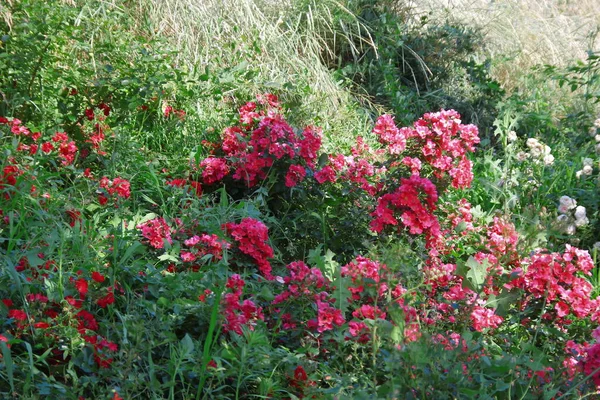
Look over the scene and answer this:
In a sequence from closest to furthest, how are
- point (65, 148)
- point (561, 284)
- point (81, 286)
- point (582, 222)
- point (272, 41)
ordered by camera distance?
point (81, 286), point (561, 284), point (65, 148), point (582, 222), point (272, 41)

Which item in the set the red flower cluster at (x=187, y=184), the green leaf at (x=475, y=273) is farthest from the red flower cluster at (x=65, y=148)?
the green leaf at (x=475, y=273)

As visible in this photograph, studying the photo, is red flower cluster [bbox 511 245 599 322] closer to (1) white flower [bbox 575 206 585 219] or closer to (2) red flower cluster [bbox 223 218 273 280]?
(2) red flower cluster [bbox 223 218 273 280]

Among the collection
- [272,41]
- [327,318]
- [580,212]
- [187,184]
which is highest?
[272,41]

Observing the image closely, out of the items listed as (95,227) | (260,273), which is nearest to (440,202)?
(260,273)

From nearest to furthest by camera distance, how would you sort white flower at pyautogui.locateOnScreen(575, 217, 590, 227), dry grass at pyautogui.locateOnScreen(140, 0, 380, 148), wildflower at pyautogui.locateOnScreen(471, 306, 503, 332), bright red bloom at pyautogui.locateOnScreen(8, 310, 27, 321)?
bright red bloom at pyautogui.locateOnScreen(8, 310, 27, 321) → wildflower at pyautogui.locateOnScreen(471, 306, 503, 332) → white flower at pyautogui.locateOnScreen(575, 217, 590, 227) → dry grass at pyautogui.locateOnScreen(140, 0, 380, 148)

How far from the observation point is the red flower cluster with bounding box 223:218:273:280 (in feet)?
9.62

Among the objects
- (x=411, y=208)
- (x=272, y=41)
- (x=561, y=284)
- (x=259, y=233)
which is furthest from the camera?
(x=272, y=41)

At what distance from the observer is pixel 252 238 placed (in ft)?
9.67

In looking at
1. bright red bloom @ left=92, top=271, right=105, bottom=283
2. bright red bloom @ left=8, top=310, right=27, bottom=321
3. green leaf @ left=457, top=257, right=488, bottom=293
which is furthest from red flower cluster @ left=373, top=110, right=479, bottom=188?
bright red bloom @ left=8, top=310, right=27, bottom=321

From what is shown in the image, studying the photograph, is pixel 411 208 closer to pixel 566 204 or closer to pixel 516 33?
pixel 566 204

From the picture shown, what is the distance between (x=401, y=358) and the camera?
6.67ft

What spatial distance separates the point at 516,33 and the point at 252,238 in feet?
15.8

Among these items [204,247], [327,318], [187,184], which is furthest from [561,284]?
[187,184]

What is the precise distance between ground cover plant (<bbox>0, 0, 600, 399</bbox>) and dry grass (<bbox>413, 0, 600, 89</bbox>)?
3.37 feet
